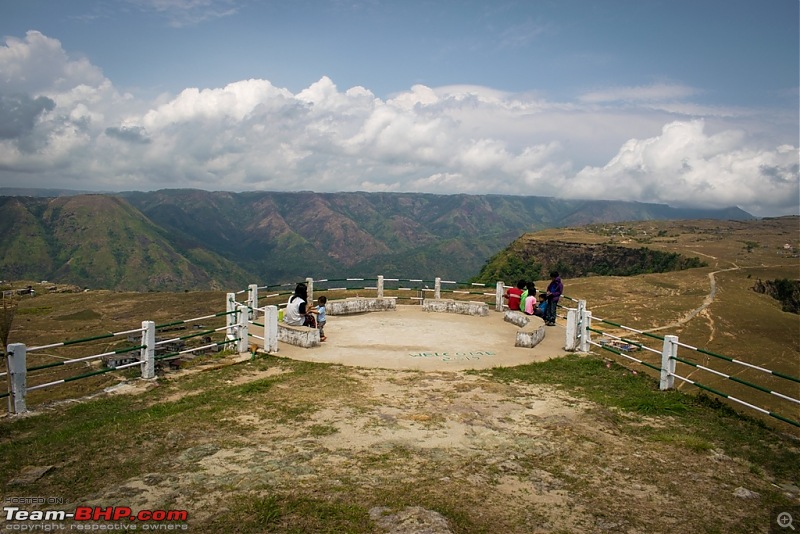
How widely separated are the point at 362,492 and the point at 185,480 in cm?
215

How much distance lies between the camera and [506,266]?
9800 centimetres

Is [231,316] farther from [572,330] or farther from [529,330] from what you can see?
[572,330]

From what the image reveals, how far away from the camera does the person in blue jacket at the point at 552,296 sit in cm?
1607

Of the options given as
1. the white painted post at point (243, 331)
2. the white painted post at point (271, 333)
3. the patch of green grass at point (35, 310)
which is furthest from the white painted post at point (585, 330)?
the patch of green grass at point (35, 310)

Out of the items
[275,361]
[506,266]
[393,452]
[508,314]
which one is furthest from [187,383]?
[506,266]

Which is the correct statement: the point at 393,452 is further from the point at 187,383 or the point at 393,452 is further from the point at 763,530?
the point at 187,383

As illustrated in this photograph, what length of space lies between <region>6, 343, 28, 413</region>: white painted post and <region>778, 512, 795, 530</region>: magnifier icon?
34.5 ft

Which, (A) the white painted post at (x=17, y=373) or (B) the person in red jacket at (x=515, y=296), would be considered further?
(B) the person in red jacket at (x=515, y=296)

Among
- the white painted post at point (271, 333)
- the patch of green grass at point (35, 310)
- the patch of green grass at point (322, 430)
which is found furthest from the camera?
the patch of green grass at point (35, 310)

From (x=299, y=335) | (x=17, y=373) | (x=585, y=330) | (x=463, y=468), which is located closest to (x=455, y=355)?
(x=585, y=330)

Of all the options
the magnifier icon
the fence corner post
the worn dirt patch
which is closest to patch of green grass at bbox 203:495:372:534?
the worn dirt patch

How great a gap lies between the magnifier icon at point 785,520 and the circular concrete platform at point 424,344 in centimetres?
661

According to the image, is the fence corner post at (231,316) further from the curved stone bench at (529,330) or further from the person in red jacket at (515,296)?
the person in red jacket at (515,296)

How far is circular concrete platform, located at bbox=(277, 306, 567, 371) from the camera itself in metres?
12.4
